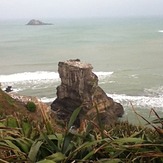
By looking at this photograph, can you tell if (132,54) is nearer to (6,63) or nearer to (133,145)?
(6,63)

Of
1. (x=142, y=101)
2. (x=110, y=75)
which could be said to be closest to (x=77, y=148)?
(x=142, y=101)

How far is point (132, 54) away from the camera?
77.9 metres

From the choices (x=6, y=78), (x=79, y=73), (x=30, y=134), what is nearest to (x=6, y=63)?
(x=6, y=78)

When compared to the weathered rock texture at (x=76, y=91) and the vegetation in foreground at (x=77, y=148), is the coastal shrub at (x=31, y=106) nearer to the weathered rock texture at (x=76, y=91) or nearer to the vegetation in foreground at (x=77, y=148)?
the weathered rock texture at (x=76, y=91)

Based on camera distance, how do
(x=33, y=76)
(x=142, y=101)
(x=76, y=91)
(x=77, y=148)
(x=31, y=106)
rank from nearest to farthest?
(x=77, y=148) → (x=31, y=106) → (x=76, y=91) → (x=142, y=101) → (x=33, y=76)

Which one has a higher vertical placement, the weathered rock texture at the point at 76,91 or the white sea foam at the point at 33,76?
the weathered rock texture at the point at 76,91

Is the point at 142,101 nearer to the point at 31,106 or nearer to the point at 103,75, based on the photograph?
the point at 103,75

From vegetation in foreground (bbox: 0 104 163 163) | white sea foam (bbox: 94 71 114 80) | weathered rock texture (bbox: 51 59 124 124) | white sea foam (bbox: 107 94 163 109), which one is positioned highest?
vegetation in foreground (bbox: 0 104 163 163)

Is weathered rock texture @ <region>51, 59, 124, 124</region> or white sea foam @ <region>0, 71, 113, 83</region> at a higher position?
weathered rock texture @ <region>51, 59, 124, 124</region>

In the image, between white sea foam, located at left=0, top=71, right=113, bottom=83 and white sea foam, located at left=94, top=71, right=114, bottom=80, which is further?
white sea foam, located at left=94, top=71, right=114, bottom=80

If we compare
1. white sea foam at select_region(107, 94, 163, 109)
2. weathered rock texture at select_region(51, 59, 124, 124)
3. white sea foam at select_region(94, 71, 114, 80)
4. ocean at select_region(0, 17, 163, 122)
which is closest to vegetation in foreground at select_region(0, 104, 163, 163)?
ocean at select_region(0, 17, 163, 122)

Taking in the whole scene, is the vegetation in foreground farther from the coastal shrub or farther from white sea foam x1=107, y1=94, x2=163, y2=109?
white sea foam x1=107, y1=94, x2=163, y2=109

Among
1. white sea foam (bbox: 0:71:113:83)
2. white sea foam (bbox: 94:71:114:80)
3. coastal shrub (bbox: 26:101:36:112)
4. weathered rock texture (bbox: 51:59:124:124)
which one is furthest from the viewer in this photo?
white sea foam (bbox: 94:71:114:80)

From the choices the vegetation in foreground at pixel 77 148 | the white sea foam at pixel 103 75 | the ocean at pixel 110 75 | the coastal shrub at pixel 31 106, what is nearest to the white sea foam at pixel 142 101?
the ocean at pixel 110 75
